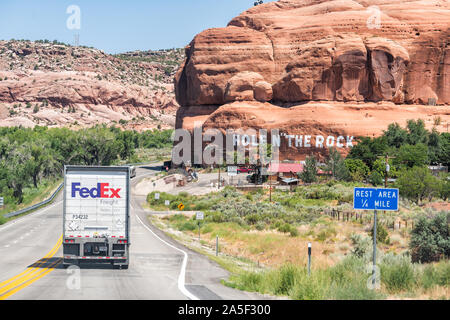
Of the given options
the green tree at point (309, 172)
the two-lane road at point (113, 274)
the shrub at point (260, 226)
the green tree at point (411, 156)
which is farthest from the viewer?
the green tree at point (309, 172)

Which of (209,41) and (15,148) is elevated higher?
(209,41)

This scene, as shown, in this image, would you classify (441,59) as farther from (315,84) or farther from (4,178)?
(4,178)

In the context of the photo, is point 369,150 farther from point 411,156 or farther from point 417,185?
point 417,185

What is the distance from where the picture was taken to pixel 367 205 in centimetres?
1616

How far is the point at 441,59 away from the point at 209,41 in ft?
128

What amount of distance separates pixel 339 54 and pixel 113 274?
2955 inches

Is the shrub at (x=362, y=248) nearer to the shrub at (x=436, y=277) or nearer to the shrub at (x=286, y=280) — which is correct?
the shrub at (x=436, y=277)

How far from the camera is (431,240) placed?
25.0m

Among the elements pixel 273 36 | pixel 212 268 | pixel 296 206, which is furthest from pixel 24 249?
pixel 273 36

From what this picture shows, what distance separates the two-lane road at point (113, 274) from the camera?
1386 centimetres

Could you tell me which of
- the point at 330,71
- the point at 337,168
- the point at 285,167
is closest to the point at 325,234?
the point at 337,168

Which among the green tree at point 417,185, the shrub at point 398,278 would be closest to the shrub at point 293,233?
the shrub at point 398,278

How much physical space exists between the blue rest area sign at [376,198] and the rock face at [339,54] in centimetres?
7360

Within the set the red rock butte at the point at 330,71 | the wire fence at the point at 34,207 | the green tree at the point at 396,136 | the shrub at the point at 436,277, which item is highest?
the red rock butte at the point at 330,71
